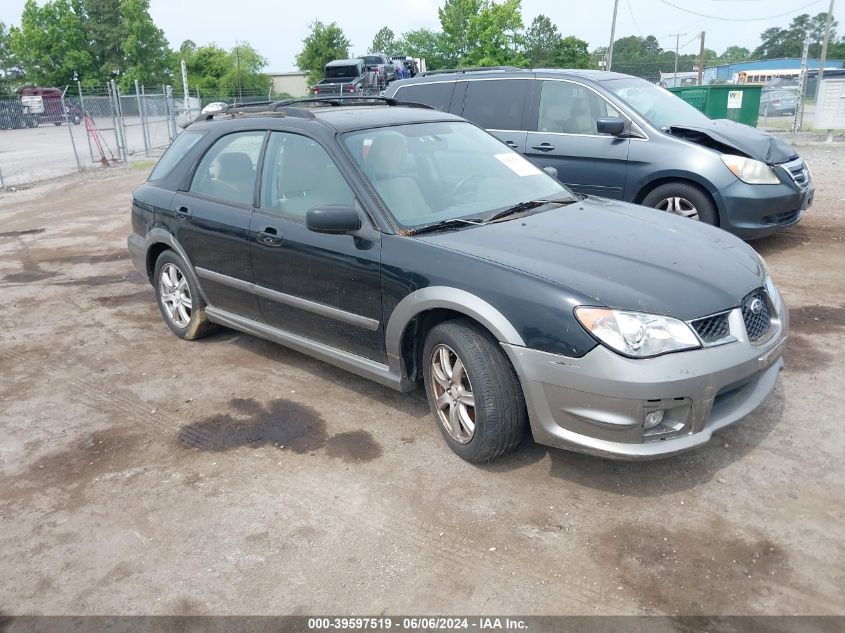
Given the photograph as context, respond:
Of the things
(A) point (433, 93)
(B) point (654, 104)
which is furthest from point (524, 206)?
(A) point (433, 93)

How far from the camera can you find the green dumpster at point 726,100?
18.5 metres

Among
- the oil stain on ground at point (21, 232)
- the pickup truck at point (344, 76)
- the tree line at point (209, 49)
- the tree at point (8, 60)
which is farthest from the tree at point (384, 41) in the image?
the oil stain on ground at point (21, 232)

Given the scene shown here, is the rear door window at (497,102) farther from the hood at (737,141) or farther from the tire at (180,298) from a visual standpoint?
the tire at (180,298)

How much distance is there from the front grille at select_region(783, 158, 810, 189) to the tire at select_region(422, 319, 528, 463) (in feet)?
16.6

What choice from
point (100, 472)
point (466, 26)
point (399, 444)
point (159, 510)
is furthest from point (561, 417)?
point (466, 26)

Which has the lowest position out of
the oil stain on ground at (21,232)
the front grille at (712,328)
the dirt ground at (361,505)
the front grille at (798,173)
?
the dirt ground at (361,505)

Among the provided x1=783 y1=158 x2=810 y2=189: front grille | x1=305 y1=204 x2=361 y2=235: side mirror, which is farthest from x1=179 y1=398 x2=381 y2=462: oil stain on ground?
x1=783 y1=158 x2=810 y2=189: front grille

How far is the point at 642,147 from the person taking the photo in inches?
277

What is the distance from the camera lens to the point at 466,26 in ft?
169

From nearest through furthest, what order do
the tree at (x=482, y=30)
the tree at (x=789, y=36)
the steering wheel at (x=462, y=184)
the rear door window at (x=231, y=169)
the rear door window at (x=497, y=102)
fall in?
the steering wheel at (x=462, y=184) < the rear door window at (x=231, y=169) < the rear door window at (x=497, y=102) < the tree at (x=482, y=30) < the tree at (x=789, y=36)

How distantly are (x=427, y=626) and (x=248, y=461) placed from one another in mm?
1580

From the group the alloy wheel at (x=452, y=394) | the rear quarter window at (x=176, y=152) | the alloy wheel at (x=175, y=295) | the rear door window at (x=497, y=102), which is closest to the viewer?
the alloy wheel at (x=452, y=394)

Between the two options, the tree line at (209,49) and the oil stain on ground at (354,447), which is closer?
the oil stain on ground at (354,447)

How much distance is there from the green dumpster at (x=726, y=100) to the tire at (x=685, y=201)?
12964 millimetres
